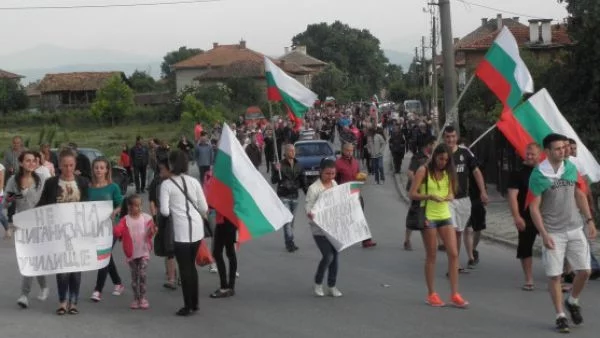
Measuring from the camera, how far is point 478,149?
2262 centimetres

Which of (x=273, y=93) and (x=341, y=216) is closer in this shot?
(x=341, y=216)

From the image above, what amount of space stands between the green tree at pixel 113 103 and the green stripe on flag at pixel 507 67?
70721 mm

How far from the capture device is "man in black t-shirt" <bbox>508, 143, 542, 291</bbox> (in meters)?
9.40

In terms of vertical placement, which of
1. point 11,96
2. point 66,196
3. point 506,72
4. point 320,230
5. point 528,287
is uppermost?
point 11,96

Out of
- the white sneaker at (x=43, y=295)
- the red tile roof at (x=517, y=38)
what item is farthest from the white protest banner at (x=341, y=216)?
the red tile roof at (x=517, y=38)

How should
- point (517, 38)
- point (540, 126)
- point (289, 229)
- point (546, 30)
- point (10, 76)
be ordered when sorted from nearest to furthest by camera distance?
point (540, 126) < point (289, 229) < point (546, 30) < point (517, 38) < point (10, 76)

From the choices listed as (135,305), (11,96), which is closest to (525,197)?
(135,305)

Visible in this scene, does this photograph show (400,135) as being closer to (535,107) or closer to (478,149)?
(478,149)

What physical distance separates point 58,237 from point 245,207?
6.29 feet

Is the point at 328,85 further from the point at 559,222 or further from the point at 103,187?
the point at 559,222

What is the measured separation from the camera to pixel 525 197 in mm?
9969

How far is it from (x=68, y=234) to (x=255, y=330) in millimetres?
2275

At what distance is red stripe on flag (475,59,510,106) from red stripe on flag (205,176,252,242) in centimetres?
477

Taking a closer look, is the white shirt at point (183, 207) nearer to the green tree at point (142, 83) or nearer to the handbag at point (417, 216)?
the handbag at point (417, 216)
